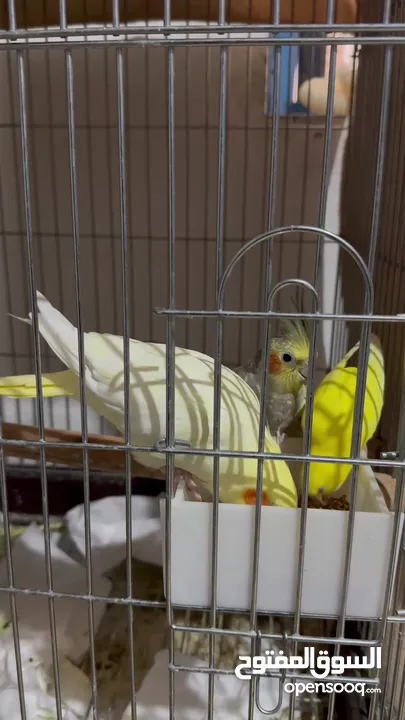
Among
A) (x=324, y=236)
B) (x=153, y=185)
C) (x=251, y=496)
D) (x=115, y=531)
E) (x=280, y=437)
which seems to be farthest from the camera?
(x=153, y=185)

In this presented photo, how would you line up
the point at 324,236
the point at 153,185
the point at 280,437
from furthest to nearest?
the point at 153,185 < the point at 280,437 < the point at 324,236

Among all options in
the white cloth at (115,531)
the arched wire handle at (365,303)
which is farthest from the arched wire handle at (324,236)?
the white cloth at (115,531)

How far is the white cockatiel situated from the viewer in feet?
1.73

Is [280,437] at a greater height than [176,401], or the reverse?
[176,401]

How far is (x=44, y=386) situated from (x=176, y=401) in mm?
151

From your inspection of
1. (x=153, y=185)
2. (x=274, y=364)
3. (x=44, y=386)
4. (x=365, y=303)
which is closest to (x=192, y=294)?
(x=153, y=185)

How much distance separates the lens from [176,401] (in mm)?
532

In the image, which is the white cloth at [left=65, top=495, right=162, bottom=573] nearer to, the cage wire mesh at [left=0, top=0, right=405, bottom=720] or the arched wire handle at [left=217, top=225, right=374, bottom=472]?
the cage wire mesh at [left=0, top=0, right=405, bottom=720]

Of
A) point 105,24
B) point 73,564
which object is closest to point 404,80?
point 105,24

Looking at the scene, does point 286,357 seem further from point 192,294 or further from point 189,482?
point 192,294

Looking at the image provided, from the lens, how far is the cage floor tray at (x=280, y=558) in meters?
0.51

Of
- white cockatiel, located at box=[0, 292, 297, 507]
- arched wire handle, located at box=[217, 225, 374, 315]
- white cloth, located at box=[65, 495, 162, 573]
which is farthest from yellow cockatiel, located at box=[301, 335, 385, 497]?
white cloth, located at box=[65, 495, 162, 573]

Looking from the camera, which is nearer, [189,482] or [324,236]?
[324,236]

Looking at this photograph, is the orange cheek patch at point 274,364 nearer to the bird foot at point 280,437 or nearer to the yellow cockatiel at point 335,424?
the bird foot at point 280,437
